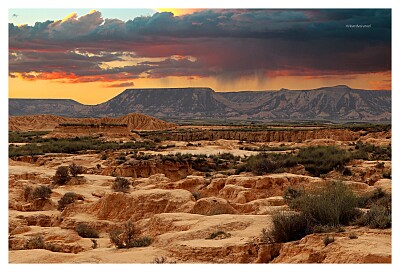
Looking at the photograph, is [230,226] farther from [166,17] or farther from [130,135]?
[130,135]

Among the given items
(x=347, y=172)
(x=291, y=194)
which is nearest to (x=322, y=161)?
(x=347, y=172)

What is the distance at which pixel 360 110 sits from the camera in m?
73.2

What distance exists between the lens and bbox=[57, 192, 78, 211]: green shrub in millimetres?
17516

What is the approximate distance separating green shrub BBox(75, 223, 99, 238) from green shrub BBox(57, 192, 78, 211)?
3198mm

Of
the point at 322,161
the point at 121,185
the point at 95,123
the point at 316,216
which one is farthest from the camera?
the point at 95,123

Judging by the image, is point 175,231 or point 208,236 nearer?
point 208,236

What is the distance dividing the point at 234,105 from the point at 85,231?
2192 inches

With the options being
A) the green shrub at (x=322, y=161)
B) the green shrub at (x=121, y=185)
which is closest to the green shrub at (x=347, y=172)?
the green shrub at (x=322, y=161)

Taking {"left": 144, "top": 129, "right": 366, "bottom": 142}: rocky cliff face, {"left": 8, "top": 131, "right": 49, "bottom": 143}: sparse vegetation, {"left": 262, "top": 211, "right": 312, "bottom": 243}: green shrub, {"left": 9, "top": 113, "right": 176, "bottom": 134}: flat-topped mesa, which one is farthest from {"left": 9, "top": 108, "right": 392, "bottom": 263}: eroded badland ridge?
{"left": 9, "top": 113, "right": 176, "bottom": 134}: flat-topped mesa

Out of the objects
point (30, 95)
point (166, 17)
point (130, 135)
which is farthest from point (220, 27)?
point (130, 135)

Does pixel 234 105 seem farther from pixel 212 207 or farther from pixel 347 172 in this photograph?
pixel 212 207

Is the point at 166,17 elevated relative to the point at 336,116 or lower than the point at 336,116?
elevated

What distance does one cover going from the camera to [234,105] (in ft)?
226
